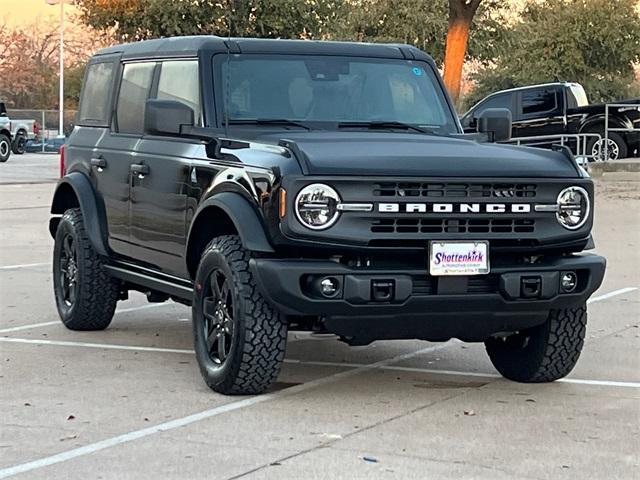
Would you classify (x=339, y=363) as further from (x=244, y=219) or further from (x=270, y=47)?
(x=270, y=47)

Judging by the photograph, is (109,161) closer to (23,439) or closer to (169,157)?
(169,157)

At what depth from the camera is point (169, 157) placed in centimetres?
797

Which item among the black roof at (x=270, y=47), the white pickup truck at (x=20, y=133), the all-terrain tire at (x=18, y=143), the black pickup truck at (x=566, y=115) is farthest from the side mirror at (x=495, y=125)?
the all-terrain tire at (x=18, y=143)

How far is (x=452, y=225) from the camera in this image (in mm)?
6727

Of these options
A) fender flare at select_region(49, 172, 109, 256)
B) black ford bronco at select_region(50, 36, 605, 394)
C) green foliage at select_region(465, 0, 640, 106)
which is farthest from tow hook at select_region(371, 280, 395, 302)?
green foliage at select_region(465, 0, 640, 106)

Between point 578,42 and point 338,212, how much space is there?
160 ft

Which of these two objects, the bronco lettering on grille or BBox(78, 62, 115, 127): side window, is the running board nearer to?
BBox(78, 62, 115, 127): side window

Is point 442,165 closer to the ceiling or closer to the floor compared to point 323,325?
closer to the ceiling

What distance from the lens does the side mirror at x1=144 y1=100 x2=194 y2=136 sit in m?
7.72

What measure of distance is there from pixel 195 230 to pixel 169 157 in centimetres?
70

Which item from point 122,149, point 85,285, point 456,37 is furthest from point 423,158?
point 456,37

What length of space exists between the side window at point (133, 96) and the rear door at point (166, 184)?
164mm

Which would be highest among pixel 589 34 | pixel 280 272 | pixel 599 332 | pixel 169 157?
pixel 589 34

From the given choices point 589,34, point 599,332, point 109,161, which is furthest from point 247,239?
point 589,34
